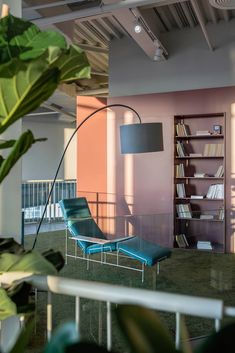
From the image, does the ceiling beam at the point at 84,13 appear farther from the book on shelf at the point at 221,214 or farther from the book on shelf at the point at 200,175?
the book on shelf at the point at 221,214

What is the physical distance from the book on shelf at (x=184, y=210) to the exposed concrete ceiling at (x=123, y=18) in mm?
2418

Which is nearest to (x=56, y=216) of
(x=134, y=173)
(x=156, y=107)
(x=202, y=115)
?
(x=134, y=173)

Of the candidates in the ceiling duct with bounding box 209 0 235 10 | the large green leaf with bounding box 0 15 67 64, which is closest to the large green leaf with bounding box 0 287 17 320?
the large green leaf with bounding box 0 15 67 64

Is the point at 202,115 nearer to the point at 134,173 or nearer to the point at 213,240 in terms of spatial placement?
the point at 134,173

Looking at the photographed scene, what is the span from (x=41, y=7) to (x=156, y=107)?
271 centimetres

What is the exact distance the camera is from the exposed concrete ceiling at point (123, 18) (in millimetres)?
4508

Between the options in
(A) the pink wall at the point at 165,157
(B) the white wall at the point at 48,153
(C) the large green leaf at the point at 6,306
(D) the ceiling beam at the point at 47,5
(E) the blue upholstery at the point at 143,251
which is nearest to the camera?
(C) the large green leaf at the point at 6,306

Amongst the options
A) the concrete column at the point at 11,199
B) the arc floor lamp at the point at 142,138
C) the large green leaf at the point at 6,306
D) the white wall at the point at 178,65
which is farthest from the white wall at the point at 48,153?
the large green leaf at the point at 6,306

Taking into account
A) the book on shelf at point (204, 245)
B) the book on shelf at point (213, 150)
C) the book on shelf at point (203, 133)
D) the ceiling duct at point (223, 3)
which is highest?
the ceiling duct at point (223, 3)

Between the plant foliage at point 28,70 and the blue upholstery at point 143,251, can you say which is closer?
the plant foliage at point 28,70

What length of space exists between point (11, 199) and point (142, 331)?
1.37 metres

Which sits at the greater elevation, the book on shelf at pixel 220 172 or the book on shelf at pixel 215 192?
the book on shelf at pixel 220 172

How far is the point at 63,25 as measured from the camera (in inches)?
191

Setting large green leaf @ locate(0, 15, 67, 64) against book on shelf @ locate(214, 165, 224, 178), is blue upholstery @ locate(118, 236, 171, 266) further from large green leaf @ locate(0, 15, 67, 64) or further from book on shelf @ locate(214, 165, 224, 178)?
large green leaf @ locate(0, 15, 67, 64)
